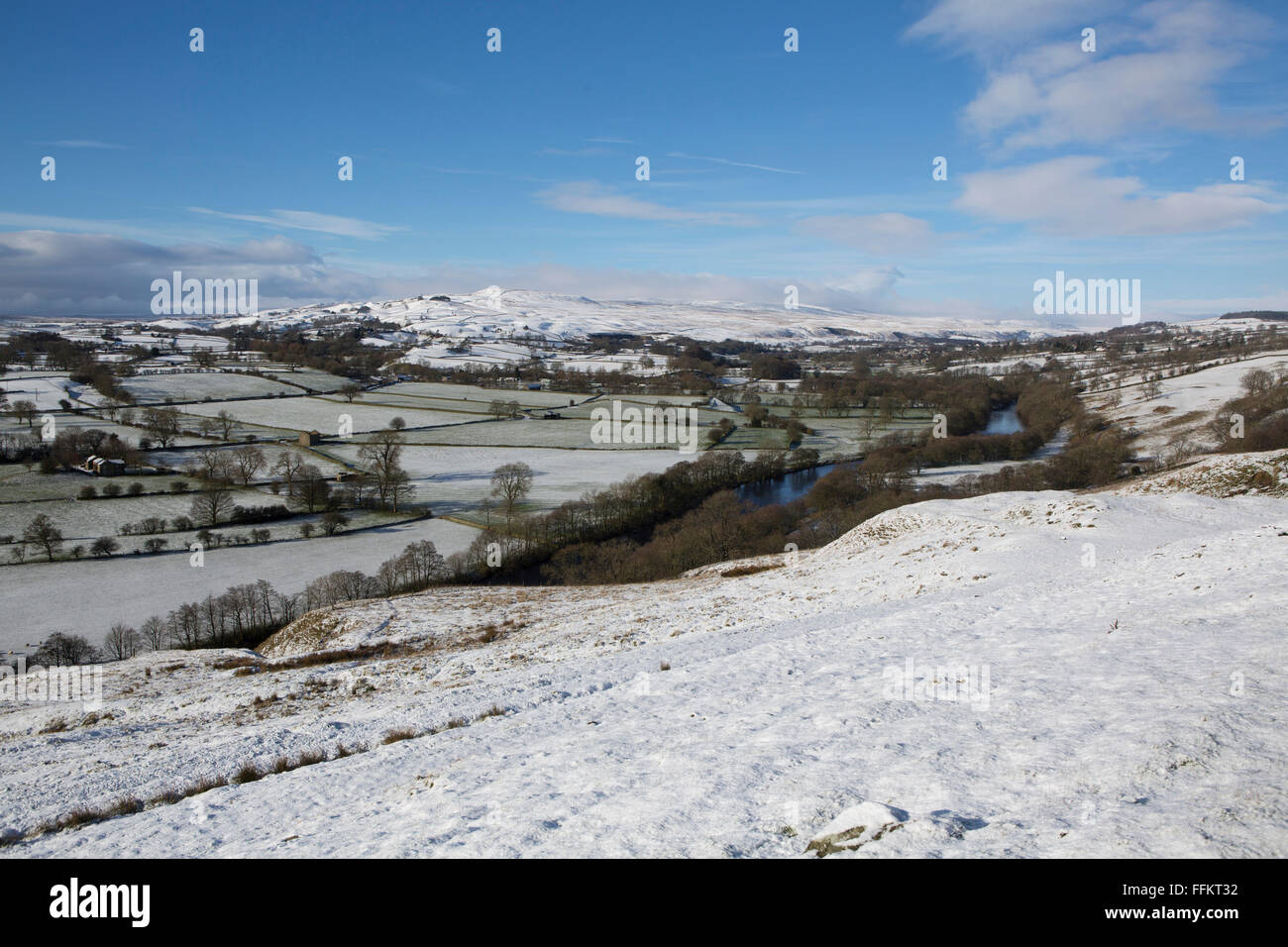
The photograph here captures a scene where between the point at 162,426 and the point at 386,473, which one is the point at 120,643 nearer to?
the point at 386,473

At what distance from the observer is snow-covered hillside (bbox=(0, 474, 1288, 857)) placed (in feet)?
21.7

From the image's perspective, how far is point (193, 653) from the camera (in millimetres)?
24219

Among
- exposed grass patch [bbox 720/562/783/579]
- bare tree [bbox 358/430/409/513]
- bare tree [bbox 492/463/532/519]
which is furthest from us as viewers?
bare tree [bbox 358/430/409/513]

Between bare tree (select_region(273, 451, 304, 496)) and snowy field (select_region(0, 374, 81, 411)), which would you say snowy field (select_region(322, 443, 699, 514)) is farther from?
snowy field (select_region(0, 374, 81, 411))

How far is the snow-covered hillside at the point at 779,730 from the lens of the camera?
662cm

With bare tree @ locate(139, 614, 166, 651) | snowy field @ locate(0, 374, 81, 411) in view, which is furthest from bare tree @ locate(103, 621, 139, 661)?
snowy field @ locate(0, 374, 81, 411)

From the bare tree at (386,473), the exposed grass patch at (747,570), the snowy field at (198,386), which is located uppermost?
the snowy field at (198,386)

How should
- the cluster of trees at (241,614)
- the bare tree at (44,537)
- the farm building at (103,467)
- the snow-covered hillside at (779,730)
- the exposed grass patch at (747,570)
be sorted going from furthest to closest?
the farm building at (103,467), the bare tree at (44,537), the exposed grass patch at (747,570), the cluster of trees at (241,614), the snow-covered hillside at (779,730)

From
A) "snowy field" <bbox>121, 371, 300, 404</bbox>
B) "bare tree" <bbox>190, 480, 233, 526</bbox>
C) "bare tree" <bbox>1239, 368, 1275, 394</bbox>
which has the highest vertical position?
"snowy field" <bbox>121, 371, 300, 404</bbox>

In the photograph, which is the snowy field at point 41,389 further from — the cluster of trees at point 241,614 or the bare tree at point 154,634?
the cluster of trees at point 241,614

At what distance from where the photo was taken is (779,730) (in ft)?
31.8

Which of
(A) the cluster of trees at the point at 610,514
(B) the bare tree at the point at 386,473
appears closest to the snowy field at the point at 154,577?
(A) the cluster of trees at the point at 610,514
